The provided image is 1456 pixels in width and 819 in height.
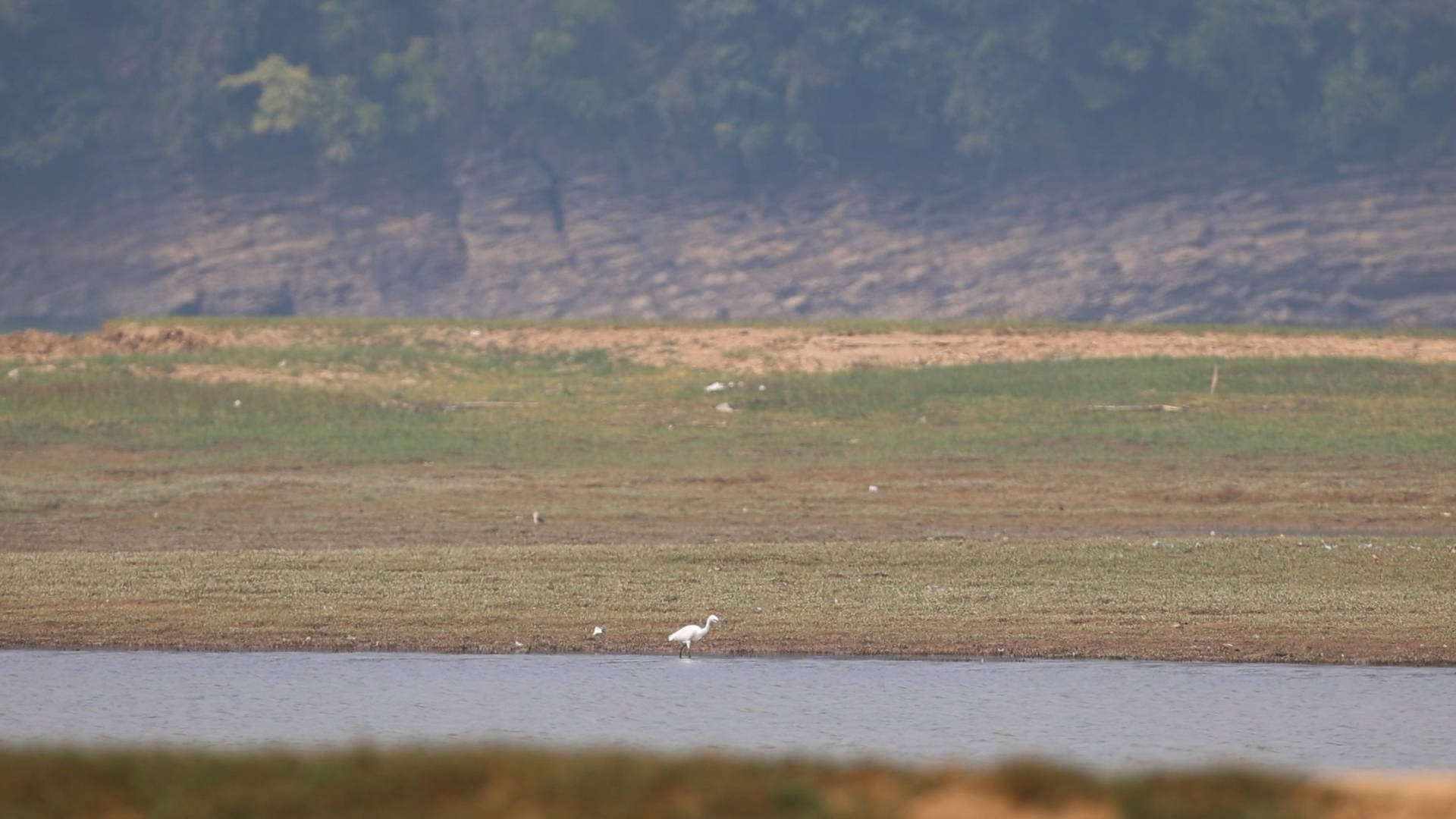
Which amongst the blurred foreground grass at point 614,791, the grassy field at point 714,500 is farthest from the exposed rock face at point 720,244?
the blurred foreground grass at point 614,791

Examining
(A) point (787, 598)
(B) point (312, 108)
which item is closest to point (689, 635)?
(A) point (787, 598)

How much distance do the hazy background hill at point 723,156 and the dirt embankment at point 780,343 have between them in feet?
83.5

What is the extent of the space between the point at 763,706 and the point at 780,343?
2042 cm

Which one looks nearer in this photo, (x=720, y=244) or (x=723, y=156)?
(x=720, y=244)

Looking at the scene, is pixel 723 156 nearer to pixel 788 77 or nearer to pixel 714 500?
pixel 788 77

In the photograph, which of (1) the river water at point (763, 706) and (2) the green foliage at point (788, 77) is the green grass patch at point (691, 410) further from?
(2) the green foliage at point (788, 77)

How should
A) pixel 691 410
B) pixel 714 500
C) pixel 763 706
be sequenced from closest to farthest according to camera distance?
pixel 763 706 < pixel 714 500 < pixel 691 410

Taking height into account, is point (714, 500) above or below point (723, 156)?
below

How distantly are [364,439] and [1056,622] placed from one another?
13.8 m

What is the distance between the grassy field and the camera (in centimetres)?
1473

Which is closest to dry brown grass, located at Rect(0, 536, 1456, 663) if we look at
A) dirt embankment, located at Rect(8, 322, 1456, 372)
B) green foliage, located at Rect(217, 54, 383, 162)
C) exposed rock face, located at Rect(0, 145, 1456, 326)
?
dirt embankment, located at Rect(8, 322, 1456, 372)

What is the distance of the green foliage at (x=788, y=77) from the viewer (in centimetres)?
6119

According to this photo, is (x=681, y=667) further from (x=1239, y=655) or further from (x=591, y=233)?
(x=591, y=233)

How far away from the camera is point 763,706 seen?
12484 millimetres
